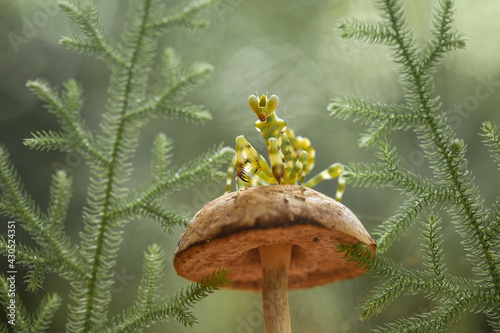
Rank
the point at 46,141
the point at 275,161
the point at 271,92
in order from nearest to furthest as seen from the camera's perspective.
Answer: the point at 275,161, the point at 46,141, the point at 271,92

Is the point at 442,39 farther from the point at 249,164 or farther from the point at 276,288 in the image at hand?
the point at 276,288

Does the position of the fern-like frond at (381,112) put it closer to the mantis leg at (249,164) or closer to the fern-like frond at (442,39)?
the fern-like frond at (442,39)

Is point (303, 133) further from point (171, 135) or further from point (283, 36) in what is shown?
point (171, 135)

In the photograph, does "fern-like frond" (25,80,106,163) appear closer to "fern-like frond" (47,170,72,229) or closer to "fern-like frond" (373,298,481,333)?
"fern-like frond" (47,170,72,229)

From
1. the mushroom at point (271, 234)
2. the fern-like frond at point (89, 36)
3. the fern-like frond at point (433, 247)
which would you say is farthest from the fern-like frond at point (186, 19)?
the fern-like frond at point (433, 247)

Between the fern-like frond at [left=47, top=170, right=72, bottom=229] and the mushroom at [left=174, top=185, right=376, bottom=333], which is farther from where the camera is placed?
the fern-like frond at [left=47, top=170, right=72, bottom=229]

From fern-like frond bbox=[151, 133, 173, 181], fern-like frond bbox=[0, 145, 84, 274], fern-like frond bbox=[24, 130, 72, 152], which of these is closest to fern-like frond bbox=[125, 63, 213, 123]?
fern-like frond bbox=[151, 133, 173, 181]

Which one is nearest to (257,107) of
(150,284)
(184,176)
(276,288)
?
(184,176)
